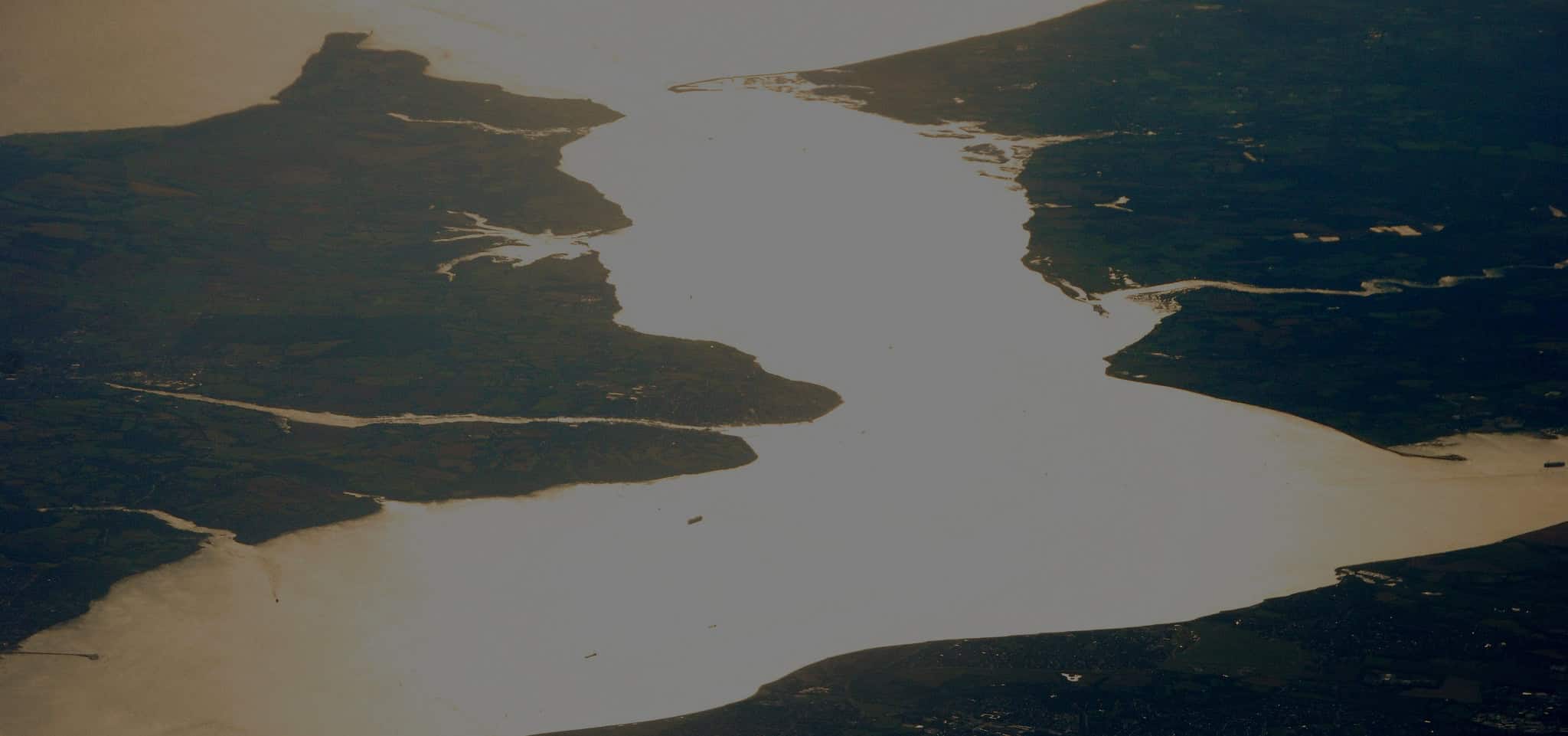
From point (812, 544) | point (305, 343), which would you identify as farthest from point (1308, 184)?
point (305, 343)

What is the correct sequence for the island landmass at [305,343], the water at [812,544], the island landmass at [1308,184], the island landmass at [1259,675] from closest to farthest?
the island landmass at [1259,675] < the water at [812,544] < the island landmass at [305,343] < the island landmass at [1308,184]

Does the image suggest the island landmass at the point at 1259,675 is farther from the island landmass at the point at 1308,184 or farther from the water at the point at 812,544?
the island landmass at the point at 1308,184

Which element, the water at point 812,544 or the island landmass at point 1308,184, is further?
the island landmass at point 1308,184

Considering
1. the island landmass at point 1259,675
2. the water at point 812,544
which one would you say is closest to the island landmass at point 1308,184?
the water at point 812,544

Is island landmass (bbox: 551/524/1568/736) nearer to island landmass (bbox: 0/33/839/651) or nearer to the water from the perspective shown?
the water

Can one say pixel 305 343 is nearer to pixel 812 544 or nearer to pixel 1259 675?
pixel 812 544

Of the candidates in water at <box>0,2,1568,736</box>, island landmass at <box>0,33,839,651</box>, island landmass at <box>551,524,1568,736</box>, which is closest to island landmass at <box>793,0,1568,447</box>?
water at <box>0,2,1568,736</box>

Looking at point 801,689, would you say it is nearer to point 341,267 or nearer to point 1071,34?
point 341,267

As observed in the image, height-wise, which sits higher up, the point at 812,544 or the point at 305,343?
the point at 305,343

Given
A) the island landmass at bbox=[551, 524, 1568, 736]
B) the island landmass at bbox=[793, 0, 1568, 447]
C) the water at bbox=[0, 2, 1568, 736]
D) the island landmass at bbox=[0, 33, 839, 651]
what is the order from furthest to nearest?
the island landmass at bbox=[793, 0, 1568, 447], the island landmass at bbox=[0, 33, 839, 651], the water at bbox=[0, 2, 1568, 736], the island landmass at bbox=[551, 524, 1568, 736]
